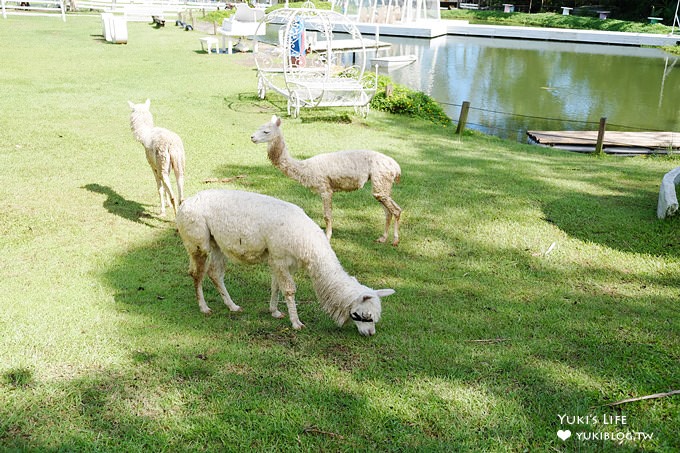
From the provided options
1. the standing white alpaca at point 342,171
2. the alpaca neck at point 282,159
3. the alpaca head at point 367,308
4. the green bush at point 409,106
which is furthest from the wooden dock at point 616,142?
the alpaca head at point 367,308

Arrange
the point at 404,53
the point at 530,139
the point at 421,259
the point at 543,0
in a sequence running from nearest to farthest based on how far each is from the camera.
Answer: the point at 421,259 → the point at 530,139 → the point at 404,53 → the point at 543,0

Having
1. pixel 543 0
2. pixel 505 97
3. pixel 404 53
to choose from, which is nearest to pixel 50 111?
pixel 505 97

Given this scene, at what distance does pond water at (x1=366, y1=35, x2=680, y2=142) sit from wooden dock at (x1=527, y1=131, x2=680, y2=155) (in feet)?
2.18

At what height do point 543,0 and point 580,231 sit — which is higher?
point 543,0

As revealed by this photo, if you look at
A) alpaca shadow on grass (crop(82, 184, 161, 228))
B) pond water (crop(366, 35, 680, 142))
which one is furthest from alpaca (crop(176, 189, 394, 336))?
pond water (crop(366, 35, 680, 142))

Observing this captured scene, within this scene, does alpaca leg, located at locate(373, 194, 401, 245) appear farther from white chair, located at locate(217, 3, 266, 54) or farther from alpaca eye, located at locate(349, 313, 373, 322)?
white chair, located at locate(217, 3, 266, 54)

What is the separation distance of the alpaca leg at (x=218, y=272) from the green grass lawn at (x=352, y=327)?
119 millimetres

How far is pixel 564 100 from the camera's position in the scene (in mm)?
21453

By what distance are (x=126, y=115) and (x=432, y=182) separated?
24.7 ft

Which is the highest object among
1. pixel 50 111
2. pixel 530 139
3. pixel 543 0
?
pixel 543 0

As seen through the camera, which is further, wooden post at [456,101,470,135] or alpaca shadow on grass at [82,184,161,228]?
wooden post at [456,101,470,135]

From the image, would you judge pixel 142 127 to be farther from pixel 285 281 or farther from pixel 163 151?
pixel 285 281

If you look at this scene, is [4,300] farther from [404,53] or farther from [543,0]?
[543,0]

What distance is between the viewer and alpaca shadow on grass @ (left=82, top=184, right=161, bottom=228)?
731cm
